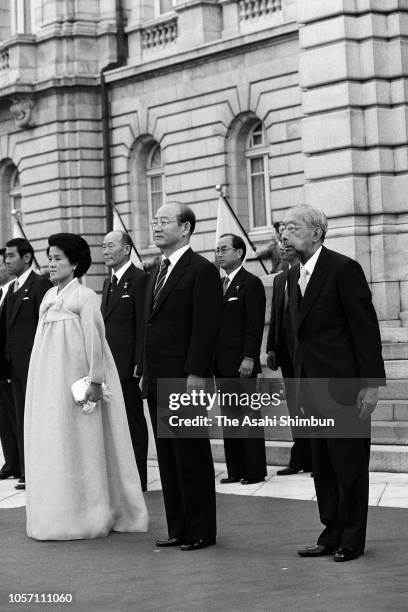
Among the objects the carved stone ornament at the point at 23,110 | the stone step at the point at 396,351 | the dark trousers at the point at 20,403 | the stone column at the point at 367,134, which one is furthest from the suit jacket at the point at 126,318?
the carved stone ornament at the point at 23,110

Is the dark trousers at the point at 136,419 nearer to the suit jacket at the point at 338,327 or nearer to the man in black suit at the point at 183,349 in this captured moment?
the man in black suit at the point at 183,349

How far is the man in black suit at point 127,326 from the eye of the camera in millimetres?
12008

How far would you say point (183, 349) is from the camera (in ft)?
29.0

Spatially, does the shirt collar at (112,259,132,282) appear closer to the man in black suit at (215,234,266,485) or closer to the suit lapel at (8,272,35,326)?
the man in black suit at (215,234,266,485)

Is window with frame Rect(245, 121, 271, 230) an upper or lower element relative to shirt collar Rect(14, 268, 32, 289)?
upper

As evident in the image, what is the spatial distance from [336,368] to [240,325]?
4060 mm

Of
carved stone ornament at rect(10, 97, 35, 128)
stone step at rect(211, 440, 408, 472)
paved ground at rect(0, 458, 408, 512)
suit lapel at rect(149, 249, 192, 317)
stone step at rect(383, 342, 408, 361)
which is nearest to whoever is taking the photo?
suit lapel at rect(149, 249, 192, 317)

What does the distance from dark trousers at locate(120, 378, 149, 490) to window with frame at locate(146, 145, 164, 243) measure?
21692mm

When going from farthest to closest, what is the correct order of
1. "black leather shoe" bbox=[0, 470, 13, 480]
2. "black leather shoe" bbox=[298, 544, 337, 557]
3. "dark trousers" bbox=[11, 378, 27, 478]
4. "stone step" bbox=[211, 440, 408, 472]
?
"black leather shoe" bbox=[0, 470, 13, 480], "dark trousers" bbox=[11, 378, 27, 478], "stone step" bbox=[211, 440, 408, 472], "black leather shoe" bbox=[298, 544, 337, 557]

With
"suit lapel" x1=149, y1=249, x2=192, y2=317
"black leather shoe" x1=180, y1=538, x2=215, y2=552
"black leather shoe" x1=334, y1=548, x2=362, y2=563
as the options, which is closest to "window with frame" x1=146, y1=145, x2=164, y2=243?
"suit lapel" x1=149, y1=249, x2=192, y2=317

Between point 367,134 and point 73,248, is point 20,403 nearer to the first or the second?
point 73,248

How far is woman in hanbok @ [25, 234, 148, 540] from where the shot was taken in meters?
9.45

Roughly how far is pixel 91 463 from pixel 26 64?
87.1ft

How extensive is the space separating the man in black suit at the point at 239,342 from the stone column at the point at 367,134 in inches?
215
